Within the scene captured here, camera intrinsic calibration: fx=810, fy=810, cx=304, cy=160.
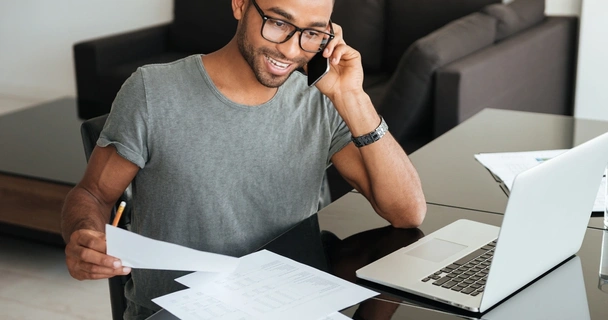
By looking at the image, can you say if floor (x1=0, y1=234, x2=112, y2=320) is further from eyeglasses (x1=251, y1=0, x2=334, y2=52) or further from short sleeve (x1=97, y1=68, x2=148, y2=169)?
eyeglasses (x1=251, y1=0, x2=334, y2=52)

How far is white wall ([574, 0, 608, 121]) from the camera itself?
3.57 meters

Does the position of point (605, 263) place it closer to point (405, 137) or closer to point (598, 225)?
point (598, 225)

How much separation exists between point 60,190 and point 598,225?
184cm

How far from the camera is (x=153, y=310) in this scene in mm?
1435

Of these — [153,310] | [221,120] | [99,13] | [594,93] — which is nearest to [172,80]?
→ [221,120]

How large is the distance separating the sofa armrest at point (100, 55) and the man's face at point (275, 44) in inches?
110

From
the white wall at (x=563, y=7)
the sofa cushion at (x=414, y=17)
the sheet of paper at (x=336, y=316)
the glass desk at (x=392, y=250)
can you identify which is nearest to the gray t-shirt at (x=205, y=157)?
the glass desk at (x=392, y=250)

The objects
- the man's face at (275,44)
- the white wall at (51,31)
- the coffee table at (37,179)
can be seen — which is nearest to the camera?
the man's face at (275,44)

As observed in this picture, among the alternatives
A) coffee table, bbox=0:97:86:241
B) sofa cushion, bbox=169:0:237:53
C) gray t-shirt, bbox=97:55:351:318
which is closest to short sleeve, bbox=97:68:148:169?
gray t-shirt, bbox=97:55:351:318

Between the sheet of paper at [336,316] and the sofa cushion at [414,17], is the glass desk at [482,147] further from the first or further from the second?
the sofa cushion at [414,17]

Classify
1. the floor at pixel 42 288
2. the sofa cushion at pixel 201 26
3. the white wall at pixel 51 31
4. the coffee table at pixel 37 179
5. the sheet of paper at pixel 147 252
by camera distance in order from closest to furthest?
1. the sheet of paper at pixel 147 252
2. the floor at pixel 42 288
3. the coffee table at pixel 37 179
4. the sofa cushion at pixel 201 26
5. the white wall at pixel 51 31

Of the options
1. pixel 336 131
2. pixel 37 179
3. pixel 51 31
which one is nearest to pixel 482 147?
pixel 336 131

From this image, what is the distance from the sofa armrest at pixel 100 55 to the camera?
4.17 m

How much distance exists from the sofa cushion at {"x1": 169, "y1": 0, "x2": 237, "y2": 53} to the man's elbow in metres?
3.06
